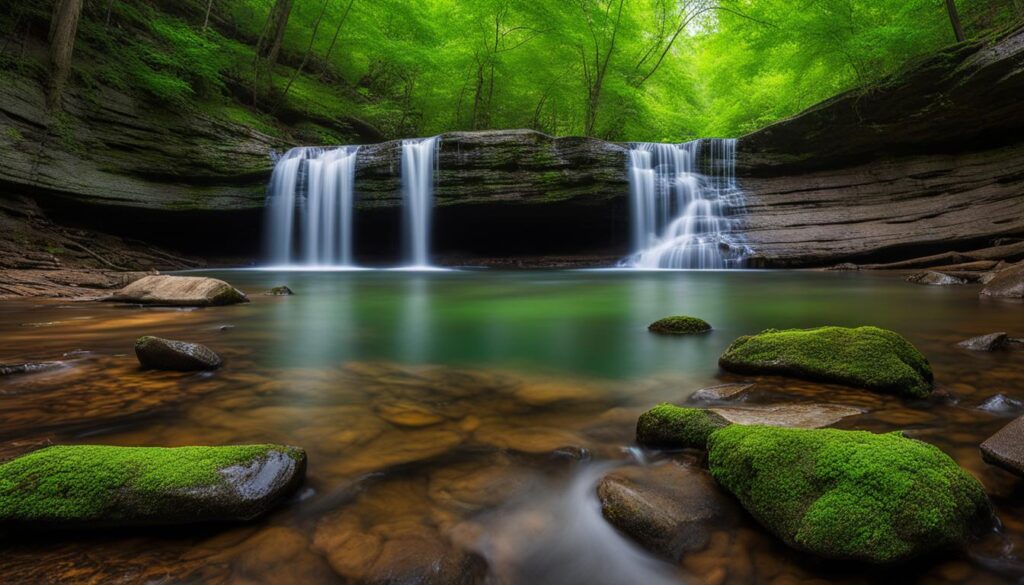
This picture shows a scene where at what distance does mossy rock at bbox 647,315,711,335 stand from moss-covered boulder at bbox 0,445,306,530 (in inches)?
165

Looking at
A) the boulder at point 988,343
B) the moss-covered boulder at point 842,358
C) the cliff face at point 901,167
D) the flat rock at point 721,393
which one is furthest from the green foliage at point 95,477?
the cliff face at point 901,167

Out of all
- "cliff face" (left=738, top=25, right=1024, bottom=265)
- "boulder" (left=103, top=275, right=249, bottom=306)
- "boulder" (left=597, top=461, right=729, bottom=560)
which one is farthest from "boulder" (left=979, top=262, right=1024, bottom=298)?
"boulder" (left=103, top=275, right=249, bottom=306)

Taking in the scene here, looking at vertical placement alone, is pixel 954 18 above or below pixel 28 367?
above

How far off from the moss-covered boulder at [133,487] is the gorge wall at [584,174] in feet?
46.5

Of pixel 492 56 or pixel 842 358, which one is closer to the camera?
pixel 842 358

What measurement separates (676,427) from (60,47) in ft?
55.9

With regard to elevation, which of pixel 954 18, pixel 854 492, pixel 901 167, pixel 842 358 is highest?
pixel 954 18

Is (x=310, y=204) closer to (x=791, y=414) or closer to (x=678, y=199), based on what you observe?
(x=678, y=199)

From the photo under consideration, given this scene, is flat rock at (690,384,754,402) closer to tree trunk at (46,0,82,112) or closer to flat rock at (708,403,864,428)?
flat rock at (708,403,864,428)

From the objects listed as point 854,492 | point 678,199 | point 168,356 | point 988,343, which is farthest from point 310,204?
point 854,492

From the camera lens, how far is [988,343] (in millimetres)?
3896

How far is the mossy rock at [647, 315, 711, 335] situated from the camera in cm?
514

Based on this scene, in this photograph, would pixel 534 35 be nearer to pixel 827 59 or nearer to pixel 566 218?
pixel 566 218

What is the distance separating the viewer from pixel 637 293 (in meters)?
9.35
